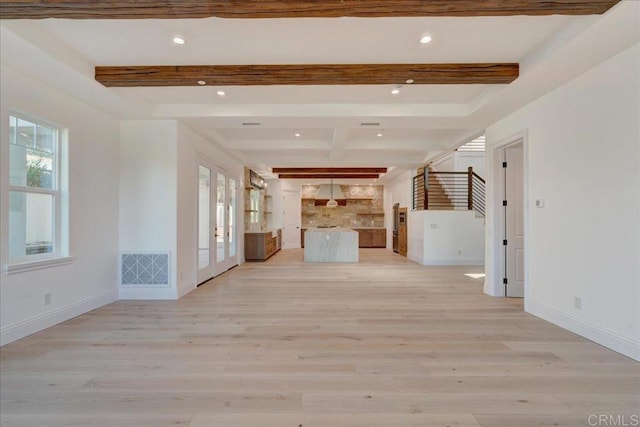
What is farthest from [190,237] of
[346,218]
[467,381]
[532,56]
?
[346,218]

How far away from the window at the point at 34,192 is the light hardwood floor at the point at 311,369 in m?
0.91

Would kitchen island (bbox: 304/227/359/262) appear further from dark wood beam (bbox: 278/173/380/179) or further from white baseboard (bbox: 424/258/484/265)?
dark wood beam (bbox: 278/173/380/179)

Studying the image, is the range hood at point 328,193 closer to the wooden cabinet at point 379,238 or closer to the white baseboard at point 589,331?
the wooden cabinet at point 379,238

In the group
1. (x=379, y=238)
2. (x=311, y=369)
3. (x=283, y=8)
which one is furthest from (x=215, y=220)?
(x=379, y=238)

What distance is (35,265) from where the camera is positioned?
10.8ft

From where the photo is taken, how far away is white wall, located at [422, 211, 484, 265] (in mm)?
8219

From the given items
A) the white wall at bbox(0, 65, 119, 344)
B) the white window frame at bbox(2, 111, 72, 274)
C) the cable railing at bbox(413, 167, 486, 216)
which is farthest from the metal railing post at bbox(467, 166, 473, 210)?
the white window frame at bbox(2, 111, 72, 274)

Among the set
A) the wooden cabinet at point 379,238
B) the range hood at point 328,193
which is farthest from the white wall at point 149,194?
the wooden cabinet at point 379,238

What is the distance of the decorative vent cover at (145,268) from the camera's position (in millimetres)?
4641

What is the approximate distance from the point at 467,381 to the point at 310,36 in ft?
10.2

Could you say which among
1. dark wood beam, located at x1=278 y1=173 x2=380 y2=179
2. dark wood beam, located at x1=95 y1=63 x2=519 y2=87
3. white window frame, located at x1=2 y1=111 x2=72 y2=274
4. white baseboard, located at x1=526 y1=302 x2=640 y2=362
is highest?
dark wood beam, located at x1=95 y1=63 x2=519 y2=87

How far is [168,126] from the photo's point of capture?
4.66 m

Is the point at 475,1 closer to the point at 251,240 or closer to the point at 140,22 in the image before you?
the point at 140,22

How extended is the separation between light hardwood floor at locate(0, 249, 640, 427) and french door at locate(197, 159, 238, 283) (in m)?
1.73
